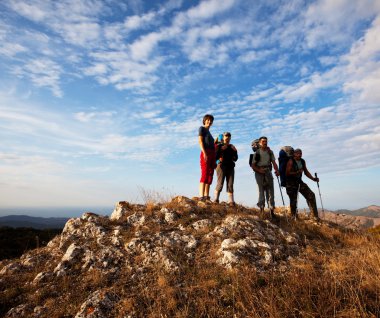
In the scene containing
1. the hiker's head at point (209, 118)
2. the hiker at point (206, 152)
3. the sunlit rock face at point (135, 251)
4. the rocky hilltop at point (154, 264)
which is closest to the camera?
the rocky hilltop at point (154, 264)

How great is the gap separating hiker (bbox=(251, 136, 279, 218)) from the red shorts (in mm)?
1585

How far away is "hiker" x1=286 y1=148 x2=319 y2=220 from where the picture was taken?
10.4m

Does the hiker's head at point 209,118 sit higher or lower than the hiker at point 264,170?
higher

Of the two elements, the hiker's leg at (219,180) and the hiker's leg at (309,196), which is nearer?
the hiker's leg at (219,180)

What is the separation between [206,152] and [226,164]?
0.97 m

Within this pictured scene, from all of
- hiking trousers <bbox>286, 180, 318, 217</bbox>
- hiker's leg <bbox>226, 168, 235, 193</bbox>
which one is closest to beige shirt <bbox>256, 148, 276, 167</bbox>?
hiker's leg <bbox>226, 168, 235, 193</bbox>

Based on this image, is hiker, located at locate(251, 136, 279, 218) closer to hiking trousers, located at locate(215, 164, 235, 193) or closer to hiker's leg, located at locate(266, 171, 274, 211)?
hiker's leg, located at locate(266, 171, 274, 211)

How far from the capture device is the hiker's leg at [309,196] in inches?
416

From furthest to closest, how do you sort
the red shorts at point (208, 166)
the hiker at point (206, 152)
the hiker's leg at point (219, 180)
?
the hiker's leg at point (219, 180), the red shorts at point (208, 166), the hiker at point (206, 152)

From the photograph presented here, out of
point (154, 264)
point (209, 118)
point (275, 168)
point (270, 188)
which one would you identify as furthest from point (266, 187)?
point (154, 264)

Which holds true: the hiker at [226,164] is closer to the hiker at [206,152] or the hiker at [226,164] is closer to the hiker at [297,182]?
the hiker at [206,152]

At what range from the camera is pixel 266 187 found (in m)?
10.0

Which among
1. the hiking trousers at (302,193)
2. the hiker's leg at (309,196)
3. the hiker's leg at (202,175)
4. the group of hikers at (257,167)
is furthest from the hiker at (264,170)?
the hiker's leg at (202,175)

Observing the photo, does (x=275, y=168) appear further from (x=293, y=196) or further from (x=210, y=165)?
(x=210, y=165)
